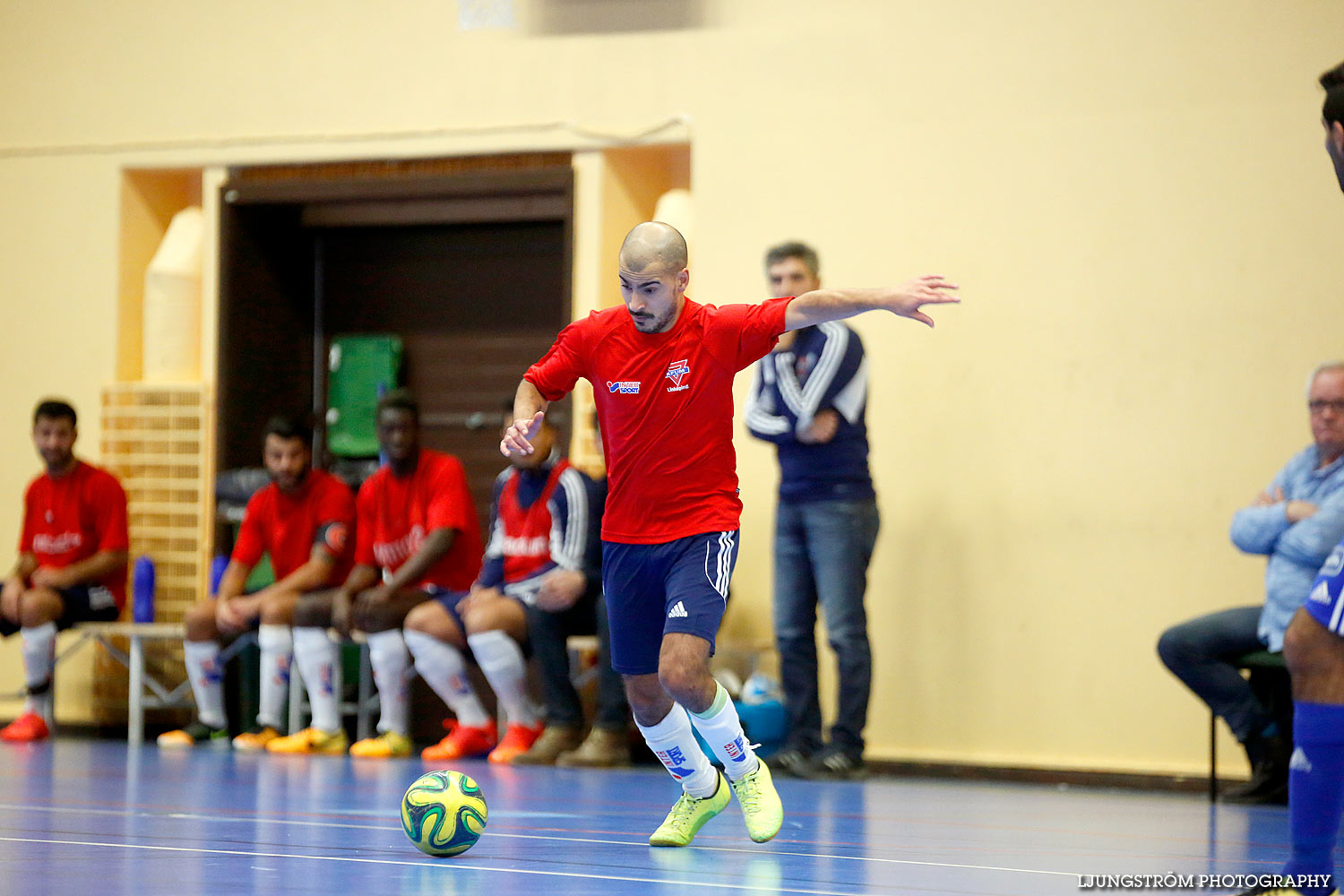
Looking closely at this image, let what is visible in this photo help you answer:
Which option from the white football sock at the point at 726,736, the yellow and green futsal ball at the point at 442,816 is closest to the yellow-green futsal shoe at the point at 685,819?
the white football sock at the point at 726,736

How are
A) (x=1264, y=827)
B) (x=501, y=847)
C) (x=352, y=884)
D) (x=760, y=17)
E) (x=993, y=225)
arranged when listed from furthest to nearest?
(x=760, y=17)
(x=993, y=225)
(x=1264, y=827)
(x=501, y=847)
(x=352, y=884)

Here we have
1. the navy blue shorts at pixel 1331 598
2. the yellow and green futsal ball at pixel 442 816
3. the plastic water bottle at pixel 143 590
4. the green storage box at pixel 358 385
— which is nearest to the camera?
the navy blue shorts at pixel 1331 598

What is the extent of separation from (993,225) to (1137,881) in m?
4.36

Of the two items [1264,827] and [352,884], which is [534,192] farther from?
[352,884]

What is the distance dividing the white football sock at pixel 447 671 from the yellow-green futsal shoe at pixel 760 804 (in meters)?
3.44

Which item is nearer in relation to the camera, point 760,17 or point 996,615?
point 996,615

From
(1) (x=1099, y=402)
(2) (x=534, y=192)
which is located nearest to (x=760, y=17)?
(2) (x=534, y=192)

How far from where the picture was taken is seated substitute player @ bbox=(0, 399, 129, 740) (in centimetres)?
823

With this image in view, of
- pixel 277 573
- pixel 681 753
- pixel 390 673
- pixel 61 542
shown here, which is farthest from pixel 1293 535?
pixel 61 542

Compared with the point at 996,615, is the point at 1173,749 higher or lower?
lower

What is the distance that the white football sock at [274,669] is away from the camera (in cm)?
790

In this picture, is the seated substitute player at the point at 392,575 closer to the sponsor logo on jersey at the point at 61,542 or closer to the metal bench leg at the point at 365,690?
the metal bench leg at the point at 365,690

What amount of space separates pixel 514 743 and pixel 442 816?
3617mm

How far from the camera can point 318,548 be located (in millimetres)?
8062
